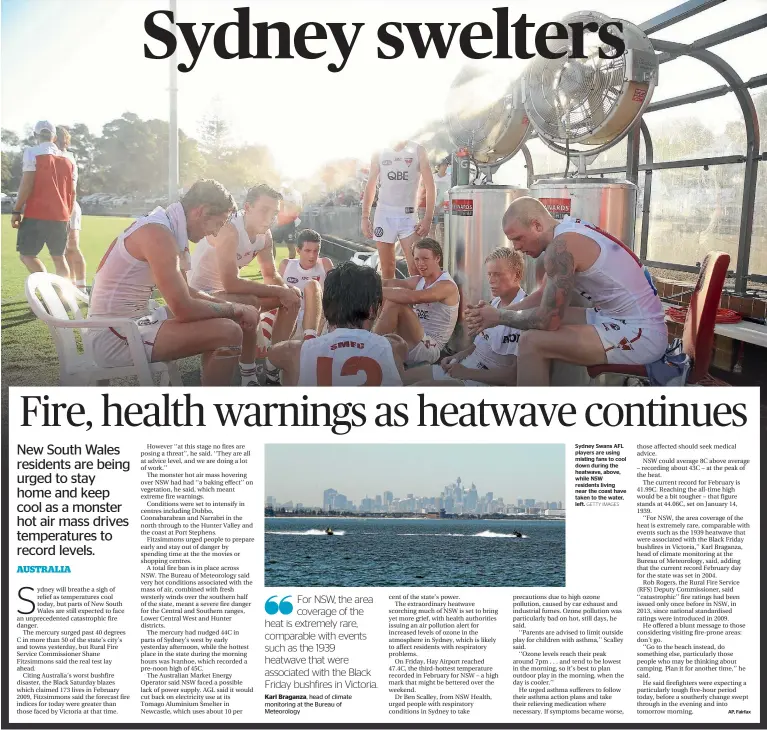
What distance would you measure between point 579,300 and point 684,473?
89 centimetres

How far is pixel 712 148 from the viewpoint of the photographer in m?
4.39

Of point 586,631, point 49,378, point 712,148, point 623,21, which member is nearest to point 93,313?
point 49,378

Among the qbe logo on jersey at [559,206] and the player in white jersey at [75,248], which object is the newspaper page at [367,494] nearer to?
the qbe logo on jersey at [559,206]

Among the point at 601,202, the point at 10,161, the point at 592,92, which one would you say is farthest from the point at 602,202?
the point at 10,161

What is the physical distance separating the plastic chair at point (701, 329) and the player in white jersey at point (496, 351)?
41cm

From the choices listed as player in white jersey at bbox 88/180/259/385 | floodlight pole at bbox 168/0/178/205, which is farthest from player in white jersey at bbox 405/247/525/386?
floodlight pole at bbox 168/0/178/205

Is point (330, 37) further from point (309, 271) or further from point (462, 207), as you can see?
point (462, 207)

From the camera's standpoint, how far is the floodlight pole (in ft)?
8.96

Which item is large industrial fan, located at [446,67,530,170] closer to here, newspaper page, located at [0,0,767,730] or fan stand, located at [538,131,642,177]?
fan stand, located at [538,131,642,177]

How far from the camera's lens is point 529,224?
2867mm

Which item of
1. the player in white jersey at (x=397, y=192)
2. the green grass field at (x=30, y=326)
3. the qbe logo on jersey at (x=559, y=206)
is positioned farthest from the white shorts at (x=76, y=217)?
the qbe logo on jersey at (x=559, y=206)

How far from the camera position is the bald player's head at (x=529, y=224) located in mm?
2869

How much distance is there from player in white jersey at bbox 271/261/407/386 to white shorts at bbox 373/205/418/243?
2.63 m

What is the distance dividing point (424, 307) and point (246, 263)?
0.97 meters
